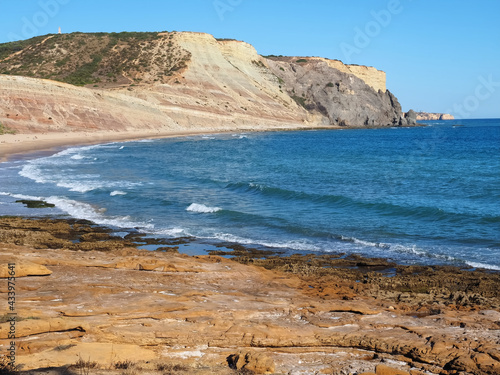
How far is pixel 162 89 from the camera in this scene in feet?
294

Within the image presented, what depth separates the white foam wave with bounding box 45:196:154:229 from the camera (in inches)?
747

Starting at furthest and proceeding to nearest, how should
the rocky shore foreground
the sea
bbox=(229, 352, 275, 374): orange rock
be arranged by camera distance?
the sea → the rocky shore foreground → bbox=(229, 352, 275, 374): orange rock

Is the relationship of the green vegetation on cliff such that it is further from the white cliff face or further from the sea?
the sea

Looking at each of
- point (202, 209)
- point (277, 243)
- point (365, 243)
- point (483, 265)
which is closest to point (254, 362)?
point (483, 265)

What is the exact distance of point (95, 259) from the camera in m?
12.2

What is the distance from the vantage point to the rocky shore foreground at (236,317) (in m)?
6.95

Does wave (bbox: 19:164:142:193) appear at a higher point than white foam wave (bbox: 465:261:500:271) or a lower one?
higher

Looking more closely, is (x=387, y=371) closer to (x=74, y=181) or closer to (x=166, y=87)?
(x=74, y=181)

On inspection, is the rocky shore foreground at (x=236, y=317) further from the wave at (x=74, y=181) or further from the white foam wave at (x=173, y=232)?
the wave at (x=74, y=181)

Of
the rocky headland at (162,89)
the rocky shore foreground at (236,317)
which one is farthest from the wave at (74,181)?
the rocky headland at (162,89)

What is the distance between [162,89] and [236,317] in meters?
84.7

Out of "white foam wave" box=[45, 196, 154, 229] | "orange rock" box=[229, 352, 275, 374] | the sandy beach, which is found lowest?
"orange rock" box=[229, 352, 275, 374]

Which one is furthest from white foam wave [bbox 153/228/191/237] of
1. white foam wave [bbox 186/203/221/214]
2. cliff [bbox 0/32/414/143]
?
cliff [bbox 0/32/414/143]

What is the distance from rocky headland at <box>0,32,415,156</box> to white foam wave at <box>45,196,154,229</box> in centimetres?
3378
